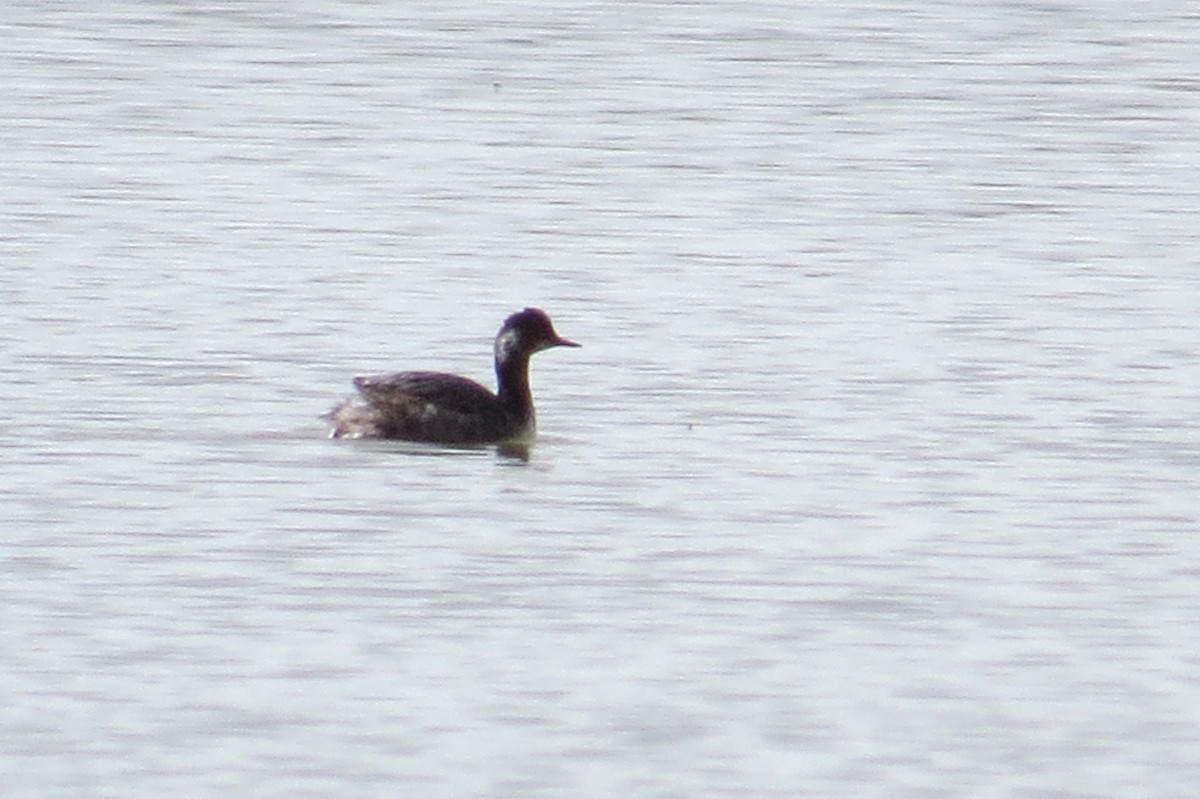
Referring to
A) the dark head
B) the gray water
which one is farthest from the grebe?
the gray water

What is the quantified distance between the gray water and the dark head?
360 millimetres

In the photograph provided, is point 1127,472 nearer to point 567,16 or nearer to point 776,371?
point 776,371

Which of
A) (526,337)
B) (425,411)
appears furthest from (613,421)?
(425,411)

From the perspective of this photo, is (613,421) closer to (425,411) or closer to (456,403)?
(456,403)

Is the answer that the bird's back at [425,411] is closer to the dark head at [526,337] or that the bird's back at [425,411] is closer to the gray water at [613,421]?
the gray water at [613,421]

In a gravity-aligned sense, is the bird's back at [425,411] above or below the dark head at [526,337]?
below

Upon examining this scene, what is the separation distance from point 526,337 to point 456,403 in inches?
25.3

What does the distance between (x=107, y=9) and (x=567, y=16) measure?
3846 millimetres

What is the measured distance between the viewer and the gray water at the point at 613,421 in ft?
32.9

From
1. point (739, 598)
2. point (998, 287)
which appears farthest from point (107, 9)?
point (739, 598)

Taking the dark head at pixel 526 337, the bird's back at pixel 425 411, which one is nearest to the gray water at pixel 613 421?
the bird's back at pixel 425 411

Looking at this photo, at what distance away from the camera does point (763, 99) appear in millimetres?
24375

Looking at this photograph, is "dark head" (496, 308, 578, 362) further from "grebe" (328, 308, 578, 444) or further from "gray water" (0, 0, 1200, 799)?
"gray water" (0, 0, 1200, 799)

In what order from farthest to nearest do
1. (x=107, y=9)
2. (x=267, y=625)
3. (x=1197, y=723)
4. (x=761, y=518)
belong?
(x=107, y=9) → (x=761, y=518) → (x=267, y=625) → (x=1197, y=723)
